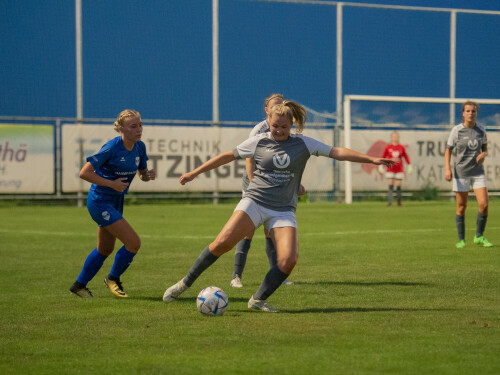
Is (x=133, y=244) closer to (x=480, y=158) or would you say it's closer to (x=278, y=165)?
(x=278, y=165)

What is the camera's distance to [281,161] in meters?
6.77

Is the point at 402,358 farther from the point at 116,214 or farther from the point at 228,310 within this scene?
the point at 116,214

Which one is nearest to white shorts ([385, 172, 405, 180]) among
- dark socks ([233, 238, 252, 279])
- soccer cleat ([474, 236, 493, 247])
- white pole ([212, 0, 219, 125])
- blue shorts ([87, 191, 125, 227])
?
white pole ([212, 0, 219, 125])

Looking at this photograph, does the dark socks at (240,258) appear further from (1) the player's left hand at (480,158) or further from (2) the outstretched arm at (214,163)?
(1) the player's left hand at (480,158)

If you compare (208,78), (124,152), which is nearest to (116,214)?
(124,152)

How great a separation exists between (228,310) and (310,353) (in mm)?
1842

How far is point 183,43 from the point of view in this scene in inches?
1147

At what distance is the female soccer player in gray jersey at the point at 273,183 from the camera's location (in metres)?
6.71

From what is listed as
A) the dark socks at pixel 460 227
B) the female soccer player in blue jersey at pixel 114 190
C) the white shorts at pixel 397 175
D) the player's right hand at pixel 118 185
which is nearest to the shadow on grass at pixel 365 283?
the female soccer player in blue jersey at pixel 114 190

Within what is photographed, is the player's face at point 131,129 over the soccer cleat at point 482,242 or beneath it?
over

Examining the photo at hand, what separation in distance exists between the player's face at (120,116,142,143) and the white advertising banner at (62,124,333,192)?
16.3 metres

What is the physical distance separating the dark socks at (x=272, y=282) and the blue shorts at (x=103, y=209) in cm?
166

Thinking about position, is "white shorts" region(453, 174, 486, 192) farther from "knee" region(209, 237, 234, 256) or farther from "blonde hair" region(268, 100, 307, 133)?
"knee" region(209, 237, 234, 256)

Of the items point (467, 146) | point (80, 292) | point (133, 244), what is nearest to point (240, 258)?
point (133, 244)
